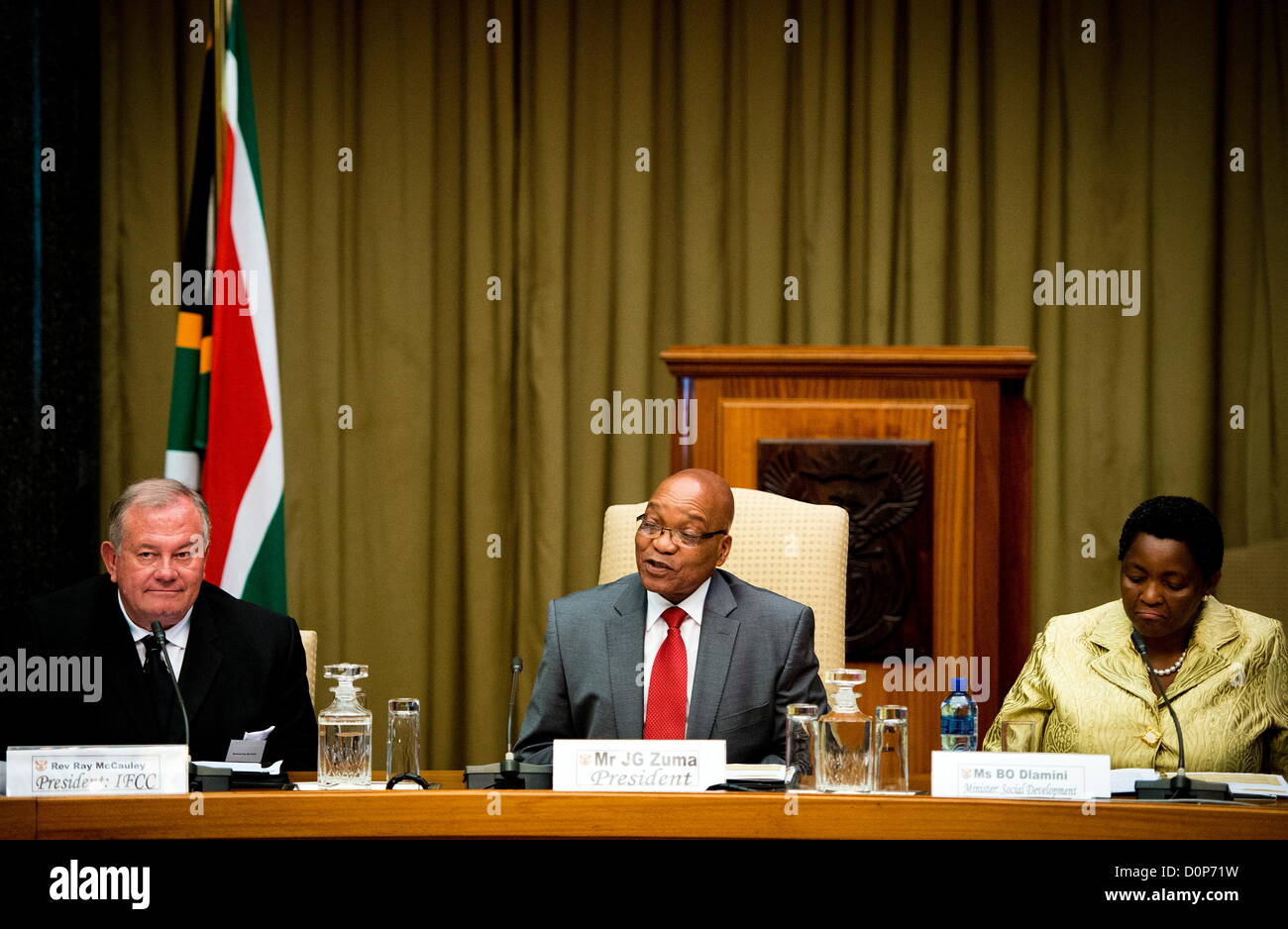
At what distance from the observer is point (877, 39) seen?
5371 millimetres

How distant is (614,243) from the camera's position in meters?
5.46

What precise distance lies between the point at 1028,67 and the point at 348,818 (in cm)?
425

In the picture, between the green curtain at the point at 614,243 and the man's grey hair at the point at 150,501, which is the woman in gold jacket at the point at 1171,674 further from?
the green curtain at the point at 614,243

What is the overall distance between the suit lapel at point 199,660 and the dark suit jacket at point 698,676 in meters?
0.62

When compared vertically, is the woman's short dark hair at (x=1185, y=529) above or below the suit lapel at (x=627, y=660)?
above

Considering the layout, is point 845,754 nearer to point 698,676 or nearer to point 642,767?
point 642,767

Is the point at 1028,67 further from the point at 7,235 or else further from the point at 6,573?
the point at 6,573

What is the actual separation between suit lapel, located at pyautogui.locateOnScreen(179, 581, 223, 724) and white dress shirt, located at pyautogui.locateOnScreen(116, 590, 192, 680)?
1cm

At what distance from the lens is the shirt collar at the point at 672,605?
300 centimetres

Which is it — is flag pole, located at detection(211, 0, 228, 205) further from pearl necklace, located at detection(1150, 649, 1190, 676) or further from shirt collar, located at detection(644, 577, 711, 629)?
pearl necklace, located at detection(1150, 649, 1190, 676)

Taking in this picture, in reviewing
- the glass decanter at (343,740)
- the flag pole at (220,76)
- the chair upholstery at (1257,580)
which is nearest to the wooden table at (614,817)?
the glass decanter at (343,740)

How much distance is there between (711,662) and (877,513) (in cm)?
81
